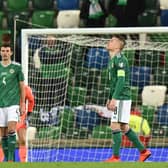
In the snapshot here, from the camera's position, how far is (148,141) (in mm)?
9352

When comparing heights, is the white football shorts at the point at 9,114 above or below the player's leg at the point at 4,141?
above

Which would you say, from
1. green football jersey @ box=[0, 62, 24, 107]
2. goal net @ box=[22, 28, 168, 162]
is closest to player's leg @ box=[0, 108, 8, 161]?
green football jersey @ box=[0, 62, 24, 107]

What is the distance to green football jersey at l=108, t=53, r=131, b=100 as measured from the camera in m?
7.07

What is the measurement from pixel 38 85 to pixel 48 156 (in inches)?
44.0

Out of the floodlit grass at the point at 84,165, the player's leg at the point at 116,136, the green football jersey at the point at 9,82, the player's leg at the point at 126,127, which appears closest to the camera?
the floodlit grass at the point at 84,165

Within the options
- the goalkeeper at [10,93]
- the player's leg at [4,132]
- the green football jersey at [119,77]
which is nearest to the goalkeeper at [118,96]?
the green football jersey at [119,77]

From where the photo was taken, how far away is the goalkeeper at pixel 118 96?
7.11 m

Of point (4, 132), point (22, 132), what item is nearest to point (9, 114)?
point (4, 132)

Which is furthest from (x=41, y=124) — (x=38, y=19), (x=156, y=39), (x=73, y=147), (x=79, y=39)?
(x=38, y=19)

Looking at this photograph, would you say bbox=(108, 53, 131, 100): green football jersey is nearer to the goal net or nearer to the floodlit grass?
the goal net

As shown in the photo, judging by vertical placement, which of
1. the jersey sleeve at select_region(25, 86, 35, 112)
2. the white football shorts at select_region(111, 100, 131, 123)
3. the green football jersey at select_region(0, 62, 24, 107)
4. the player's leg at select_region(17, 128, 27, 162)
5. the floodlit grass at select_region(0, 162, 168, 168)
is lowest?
the player's leg at select_region(17, 128, 27, 162)

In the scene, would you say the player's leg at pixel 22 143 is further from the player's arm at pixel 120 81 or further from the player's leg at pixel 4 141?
the player's arm at pixel 120 81

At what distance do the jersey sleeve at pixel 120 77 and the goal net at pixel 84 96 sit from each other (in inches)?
55.9

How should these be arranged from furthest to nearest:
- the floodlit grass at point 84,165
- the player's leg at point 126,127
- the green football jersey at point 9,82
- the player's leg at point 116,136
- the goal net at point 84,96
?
the goal net at point 84,96 → the player's leg at point 126,127 → the player's leg at point 116,136 → the green football jersey at point 9,82 → the floodlit grass at point 84,165
